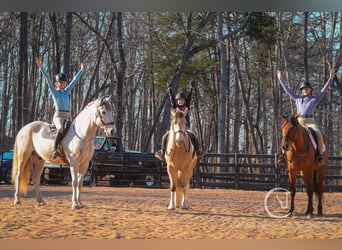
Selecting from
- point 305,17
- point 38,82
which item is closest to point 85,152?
point 305,17

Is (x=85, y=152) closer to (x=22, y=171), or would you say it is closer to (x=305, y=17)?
(x=22, y=171)

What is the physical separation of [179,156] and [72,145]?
1.65 m

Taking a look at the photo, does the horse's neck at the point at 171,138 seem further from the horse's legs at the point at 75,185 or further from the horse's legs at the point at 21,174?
the horse's legs at the point at 21,174

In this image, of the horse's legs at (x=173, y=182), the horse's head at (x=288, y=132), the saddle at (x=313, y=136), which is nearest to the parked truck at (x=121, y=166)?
the horse's legs at (x=173, y=182)

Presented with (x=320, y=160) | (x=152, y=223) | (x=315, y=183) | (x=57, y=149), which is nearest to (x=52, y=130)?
(x=57, y=149)

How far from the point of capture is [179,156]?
281 inches

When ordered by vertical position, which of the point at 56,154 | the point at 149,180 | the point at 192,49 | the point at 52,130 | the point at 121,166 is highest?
the point at 192,49

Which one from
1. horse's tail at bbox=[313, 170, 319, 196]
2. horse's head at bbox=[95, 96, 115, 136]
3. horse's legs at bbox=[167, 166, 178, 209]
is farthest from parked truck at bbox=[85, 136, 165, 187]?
horse's tail at bbox=[313, 170, 319, 196]

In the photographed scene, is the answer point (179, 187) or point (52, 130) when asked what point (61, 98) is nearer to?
point (52, 130)

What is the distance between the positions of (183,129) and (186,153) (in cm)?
48

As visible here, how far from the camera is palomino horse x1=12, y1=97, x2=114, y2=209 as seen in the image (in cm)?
702

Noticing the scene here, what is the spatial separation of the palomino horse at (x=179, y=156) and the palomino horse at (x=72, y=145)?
3.13 feet

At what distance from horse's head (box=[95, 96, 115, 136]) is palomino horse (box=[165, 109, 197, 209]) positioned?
0.91 meters

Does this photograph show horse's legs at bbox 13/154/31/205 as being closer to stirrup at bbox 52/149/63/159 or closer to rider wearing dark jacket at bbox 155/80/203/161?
stirrup at bbox 52/149/63/159
